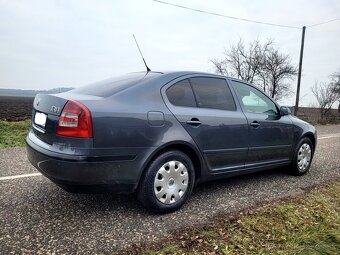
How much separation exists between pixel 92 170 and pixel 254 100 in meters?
2.60

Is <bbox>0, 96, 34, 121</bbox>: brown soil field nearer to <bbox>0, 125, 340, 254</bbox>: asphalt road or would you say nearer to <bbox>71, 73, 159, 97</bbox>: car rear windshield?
<bbox>0, 125, 340, 254</bbox>: asphalt road

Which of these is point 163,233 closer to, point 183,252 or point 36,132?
point 183,252

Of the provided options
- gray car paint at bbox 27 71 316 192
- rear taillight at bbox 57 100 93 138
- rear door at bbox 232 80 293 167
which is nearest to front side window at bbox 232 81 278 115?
rear door at bbox 232 80 293 167

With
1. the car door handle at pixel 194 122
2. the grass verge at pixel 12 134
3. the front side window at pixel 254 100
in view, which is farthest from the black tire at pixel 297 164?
the grass verge at pixel 12 134

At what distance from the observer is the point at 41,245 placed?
2619 mm

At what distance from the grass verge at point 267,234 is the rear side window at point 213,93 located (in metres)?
1.29

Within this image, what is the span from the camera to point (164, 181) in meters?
3.28

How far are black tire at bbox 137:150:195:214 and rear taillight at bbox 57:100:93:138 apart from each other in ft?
2.38

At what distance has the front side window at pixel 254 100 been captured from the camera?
4.28 metres

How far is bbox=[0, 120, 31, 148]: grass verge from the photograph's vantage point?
8.03 metres

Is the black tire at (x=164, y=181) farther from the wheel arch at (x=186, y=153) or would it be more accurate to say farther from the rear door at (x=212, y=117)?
the rear door at (x=212, y=117)

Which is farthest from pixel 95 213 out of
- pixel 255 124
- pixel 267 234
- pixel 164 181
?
pixel 255 124

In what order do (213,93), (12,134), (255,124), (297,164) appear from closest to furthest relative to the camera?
(213,93) → (255,124) → (297,164) → (12,134)

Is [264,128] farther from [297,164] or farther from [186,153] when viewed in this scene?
[186,153]
